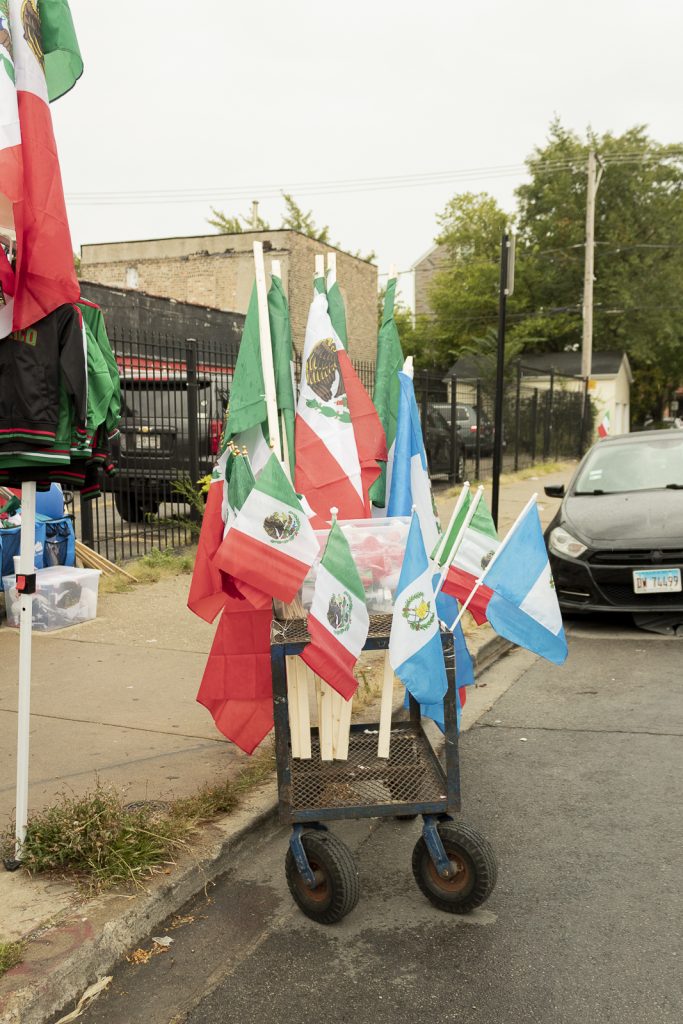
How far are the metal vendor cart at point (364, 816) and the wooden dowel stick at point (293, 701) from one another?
0.08 m

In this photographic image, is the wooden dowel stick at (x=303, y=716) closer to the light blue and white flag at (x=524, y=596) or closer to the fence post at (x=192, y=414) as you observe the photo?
the light blue and white flag at (x=524, y=596)

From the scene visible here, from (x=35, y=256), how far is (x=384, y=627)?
1799mm

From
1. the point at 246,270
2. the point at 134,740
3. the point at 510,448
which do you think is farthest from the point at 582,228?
the point at 134,740

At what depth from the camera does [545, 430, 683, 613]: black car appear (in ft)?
24.6

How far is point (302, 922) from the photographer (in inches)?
135

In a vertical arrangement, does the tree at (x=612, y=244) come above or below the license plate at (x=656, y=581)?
above

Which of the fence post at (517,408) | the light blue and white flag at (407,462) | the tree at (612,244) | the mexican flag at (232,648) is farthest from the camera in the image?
the tree at (612,244)

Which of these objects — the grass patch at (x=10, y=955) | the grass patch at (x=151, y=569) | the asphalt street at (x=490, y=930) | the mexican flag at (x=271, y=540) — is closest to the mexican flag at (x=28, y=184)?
the mexican flag at (x=271, y=540)

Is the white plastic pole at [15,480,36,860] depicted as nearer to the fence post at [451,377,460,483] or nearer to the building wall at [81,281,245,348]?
the fence post at [451,377,460,483]

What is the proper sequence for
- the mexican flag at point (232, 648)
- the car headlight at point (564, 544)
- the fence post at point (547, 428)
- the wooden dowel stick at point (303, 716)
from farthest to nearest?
the fence post at point (547, 428), the car headlight at point (564, 544), the mexican flag at point (232, 648), the wooden dowel stick at point (303, 716)

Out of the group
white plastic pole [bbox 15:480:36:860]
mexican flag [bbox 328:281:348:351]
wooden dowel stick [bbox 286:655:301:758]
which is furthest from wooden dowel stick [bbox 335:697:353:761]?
mexican flag [bbox 328:281:348:351]

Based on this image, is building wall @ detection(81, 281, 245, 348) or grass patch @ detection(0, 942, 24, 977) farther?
building wall @ detection(81, 281, 245, 348)

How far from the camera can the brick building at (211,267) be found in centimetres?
3616

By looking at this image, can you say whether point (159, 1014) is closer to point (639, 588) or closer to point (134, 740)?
point (134, 740)
